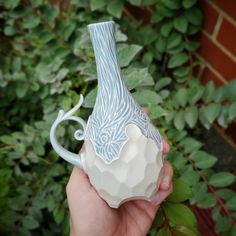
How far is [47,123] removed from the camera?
43.4 inches

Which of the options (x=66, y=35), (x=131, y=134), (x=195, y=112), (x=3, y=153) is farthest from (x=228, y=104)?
(x=3, y=153)

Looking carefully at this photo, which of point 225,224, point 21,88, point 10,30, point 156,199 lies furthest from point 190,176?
point 10,30

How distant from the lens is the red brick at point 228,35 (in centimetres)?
115

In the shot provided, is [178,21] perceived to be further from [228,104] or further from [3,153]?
[3,153]

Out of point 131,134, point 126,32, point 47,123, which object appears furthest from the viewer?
point 126,32

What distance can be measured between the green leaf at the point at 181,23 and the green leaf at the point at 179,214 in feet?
1.98

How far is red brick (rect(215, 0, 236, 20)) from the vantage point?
111 centimetres

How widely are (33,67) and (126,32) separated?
0.35m

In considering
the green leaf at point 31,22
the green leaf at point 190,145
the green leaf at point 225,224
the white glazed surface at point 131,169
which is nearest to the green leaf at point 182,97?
the green leaf at point 190,145

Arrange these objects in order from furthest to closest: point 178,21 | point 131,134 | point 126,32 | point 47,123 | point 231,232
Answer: point 126,32 → point 178,21 → point 47,123 → point 231,232 → point 131,134

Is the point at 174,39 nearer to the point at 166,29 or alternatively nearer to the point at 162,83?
the point at 166,29

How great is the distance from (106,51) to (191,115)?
1.54 feet

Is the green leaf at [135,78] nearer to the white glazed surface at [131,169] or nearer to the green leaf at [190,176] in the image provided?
the white glazed surface at [131,169]

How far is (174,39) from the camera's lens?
1.24 metres
